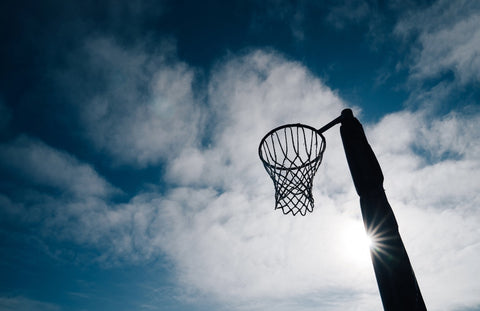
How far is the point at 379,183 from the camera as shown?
3.20 m

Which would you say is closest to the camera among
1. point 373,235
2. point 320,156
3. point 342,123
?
point 373,235

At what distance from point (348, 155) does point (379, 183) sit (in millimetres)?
552

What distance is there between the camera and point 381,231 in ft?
9.40

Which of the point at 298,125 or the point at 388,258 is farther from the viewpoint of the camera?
the point at 298,125

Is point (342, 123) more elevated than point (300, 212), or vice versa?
point (342, 123)

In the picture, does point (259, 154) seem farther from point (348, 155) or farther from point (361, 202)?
point (361, 202)

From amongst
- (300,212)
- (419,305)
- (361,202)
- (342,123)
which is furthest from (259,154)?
(419,305)

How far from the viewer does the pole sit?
253 centimetres

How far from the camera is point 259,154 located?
546 centimetres

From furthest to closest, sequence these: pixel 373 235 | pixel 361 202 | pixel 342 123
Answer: pixel 342 123 < pixel 361 202 < pixel 373 235

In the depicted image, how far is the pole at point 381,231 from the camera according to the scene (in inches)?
99.6

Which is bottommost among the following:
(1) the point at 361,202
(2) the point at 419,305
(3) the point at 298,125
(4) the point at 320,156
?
(2) the point at 419,305

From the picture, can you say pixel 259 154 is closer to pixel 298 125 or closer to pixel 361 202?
pixel 298 125

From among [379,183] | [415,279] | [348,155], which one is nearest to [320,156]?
[348,155]
